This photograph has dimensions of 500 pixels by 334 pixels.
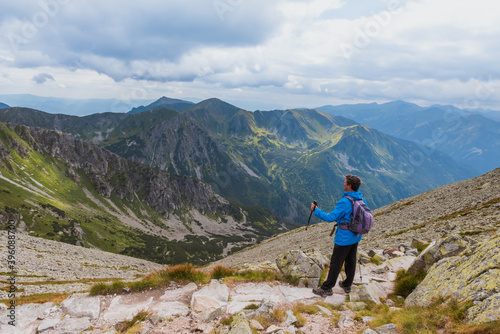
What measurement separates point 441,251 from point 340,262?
5.34m

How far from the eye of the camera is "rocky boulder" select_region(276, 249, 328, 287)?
13.2 meters

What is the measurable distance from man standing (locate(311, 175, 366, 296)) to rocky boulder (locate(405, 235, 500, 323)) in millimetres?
2667

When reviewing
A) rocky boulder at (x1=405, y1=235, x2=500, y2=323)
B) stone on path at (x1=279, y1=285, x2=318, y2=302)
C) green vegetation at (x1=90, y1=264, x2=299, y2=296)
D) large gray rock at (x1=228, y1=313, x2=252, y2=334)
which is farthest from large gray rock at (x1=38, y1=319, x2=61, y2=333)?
rocky boulder at (x1=405, y1=235, x2=500, y2=323)

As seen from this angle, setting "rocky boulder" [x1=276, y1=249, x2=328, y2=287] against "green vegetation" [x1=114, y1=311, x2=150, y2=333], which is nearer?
"green vegetation" [x1=114, y1=311, x2=150, y2=333]

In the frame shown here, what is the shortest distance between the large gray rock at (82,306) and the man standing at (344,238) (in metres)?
10.2

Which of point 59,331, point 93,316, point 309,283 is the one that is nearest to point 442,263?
point 309,283

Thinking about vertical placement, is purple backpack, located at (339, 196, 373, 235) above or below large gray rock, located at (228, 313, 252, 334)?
above

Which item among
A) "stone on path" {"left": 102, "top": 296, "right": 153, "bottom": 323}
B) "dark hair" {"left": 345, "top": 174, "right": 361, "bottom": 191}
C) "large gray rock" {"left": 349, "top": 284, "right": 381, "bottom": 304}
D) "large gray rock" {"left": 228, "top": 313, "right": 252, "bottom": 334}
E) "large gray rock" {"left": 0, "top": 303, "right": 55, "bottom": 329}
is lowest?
"large gray rock" {"left": 0, "top": 303, "right": 55, "bottom": 329}

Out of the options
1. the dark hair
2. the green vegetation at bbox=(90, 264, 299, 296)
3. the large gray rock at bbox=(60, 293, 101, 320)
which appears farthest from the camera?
the green vegetation at bbox=(90, 264, 299, 296)

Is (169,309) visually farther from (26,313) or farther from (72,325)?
(26,313)

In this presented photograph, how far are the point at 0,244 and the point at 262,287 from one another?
284 ft

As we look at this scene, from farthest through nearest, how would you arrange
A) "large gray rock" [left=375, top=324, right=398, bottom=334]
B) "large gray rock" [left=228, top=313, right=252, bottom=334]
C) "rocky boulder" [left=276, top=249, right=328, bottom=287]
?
"rocky boulder" [left=276, top=249, right=328, bottom=287], "large gray rock" [left=228, top=313, right=252, bottom=334], "large gray rock" [left=375, top=324, right=398, bottom=334]

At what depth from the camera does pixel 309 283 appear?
13047mm

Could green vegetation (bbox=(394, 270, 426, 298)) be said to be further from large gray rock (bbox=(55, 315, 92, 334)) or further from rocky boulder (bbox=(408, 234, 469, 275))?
large gray rock (bbox=(55, 315, 92, 334))
